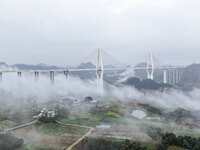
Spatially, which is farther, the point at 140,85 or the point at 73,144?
the point at 140,85

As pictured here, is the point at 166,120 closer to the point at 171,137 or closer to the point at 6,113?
the point at 171,137

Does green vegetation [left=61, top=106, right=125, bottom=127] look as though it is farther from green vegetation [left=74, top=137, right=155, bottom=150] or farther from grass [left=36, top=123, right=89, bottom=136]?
green vegetation [left=74, top=137, right=155, bottom=150]

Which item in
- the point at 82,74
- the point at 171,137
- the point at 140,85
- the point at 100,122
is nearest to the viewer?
the point at 171,137

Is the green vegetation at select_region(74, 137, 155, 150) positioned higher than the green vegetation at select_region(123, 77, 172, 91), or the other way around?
the green vegetation at select_region(123, 77, 172, 91)

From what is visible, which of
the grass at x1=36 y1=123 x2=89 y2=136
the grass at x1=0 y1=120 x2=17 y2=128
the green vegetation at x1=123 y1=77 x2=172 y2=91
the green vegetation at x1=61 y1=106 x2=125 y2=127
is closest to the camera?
the grass at x1=36 y1=123 x2=89 y2=136

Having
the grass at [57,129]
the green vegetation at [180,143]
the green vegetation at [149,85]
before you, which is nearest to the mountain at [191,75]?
the green vegetation at [149,85]

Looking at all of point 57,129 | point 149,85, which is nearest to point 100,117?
point 57,129

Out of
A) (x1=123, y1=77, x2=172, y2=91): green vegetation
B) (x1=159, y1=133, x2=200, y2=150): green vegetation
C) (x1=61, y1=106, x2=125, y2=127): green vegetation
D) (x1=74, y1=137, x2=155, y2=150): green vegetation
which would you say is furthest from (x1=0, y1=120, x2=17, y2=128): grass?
(x1=123, y1=77, x2=172, y2=91): green vegetation

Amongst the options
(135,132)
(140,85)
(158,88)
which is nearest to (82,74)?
(140,85)
